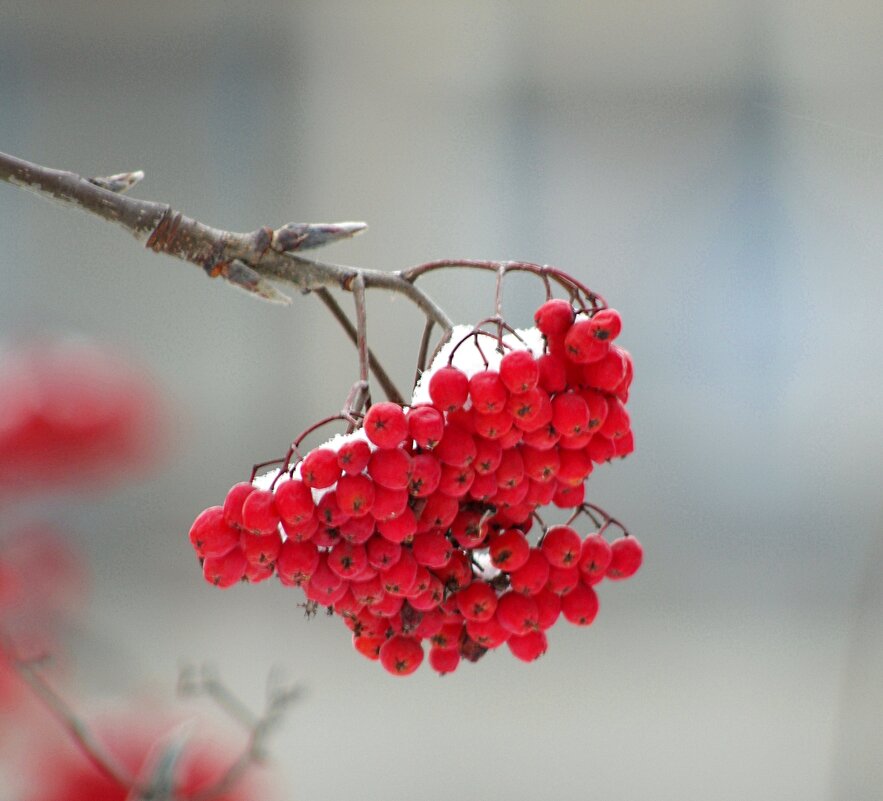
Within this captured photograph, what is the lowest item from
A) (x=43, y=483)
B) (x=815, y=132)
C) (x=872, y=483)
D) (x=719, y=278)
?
(x=872, y=483)

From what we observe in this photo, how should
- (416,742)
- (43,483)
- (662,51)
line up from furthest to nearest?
(662,51) → (416,742) → (43,483)

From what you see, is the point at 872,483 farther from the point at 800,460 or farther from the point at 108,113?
the point at 108,113

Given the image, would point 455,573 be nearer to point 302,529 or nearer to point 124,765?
point 302,529

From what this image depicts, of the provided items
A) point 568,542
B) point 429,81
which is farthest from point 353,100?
point 568,542

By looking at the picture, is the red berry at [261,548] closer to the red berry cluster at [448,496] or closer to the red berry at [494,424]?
the red berry cluster at [448,496]

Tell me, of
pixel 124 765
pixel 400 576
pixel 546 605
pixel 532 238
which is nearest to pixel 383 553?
pixel 400 576

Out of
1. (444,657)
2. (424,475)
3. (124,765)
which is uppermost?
(424,475)

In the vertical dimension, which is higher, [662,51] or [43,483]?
[662,51]
